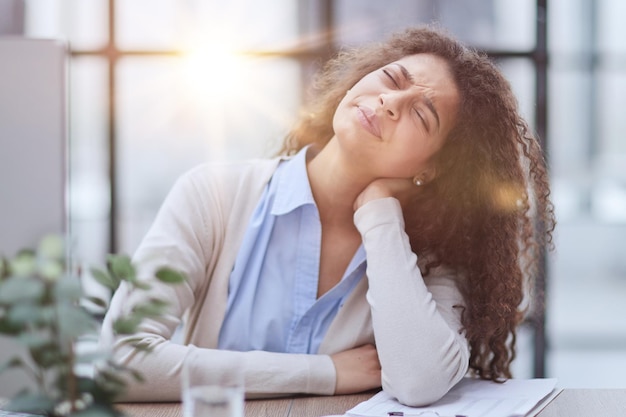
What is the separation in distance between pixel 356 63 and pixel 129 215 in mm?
1521

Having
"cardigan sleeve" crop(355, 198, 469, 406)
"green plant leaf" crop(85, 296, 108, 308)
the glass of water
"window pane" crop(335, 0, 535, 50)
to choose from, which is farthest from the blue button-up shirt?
"window pane" crop(335, 0, 535, 50)

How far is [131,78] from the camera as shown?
297 cm

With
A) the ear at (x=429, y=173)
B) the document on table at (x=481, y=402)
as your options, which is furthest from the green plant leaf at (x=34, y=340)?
the ear at (x=429, y=173)

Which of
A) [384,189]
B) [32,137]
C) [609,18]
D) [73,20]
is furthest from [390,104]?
[609,18]

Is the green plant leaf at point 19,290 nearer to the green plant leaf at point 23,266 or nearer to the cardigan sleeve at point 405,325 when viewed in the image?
the green plant leaf at point 23,266

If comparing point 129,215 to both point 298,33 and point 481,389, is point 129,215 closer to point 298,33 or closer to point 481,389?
point 298,33

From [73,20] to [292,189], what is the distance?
6.18 feet

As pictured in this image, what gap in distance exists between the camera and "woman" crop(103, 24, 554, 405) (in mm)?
1409

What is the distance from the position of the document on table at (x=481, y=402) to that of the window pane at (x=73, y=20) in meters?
2.05

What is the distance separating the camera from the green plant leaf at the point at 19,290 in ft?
2.11

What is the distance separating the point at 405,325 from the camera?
1.38 metres

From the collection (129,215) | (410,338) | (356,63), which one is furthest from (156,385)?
(129,215)

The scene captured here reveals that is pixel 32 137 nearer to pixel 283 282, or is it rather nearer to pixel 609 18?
pixel 283 282

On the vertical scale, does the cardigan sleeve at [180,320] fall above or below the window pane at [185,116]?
below
